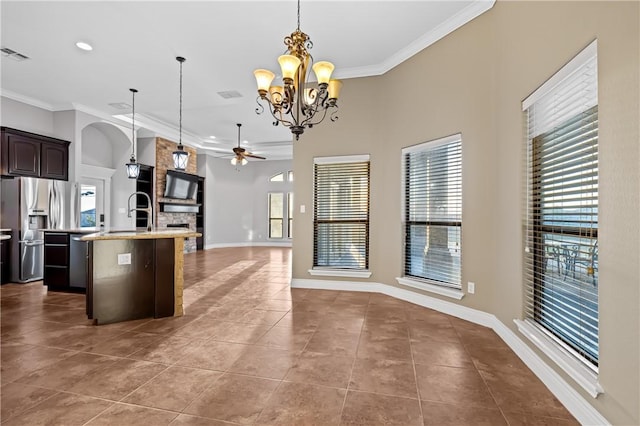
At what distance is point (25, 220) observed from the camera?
5398mm

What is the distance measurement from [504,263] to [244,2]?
12.1ft

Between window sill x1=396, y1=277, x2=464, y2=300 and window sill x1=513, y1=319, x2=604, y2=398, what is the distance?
1059mm

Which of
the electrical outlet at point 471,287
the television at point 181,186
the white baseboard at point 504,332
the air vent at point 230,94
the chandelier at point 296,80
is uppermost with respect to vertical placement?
the air vent at point 230,94

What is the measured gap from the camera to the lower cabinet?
4.74 m

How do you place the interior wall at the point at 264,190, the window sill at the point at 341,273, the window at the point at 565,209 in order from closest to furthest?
1. the window at the point at 565,209
2. the window sill at the point at 341,273
3. the interior wall at the point at 264,190

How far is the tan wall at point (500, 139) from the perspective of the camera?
158 cm

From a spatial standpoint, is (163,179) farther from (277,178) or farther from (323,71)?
(323,71)

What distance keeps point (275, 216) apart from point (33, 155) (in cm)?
706

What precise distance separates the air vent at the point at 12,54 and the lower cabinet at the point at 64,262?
2.51 metres

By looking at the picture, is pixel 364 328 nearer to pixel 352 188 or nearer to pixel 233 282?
pixel 352 188

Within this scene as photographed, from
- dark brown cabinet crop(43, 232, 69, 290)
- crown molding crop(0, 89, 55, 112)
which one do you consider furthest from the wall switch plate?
crown molding crop(0, 89, 55, 112)

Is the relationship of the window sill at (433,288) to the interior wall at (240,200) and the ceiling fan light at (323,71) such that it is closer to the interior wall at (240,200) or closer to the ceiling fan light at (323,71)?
the ceiling fan light at (323,71)

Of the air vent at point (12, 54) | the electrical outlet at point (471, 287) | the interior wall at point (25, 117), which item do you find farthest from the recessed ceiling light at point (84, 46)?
the electrical outlet at point (471, 287)

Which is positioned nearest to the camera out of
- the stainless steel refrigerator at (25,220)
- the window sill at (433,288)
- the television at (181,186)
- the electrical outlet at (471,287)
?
the electrical outlet at (471,287)
